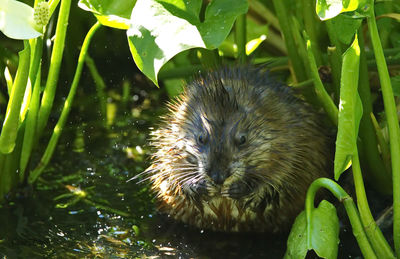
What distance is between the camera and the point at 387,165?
2289mm

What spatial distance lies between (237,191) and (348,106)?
1.94ft

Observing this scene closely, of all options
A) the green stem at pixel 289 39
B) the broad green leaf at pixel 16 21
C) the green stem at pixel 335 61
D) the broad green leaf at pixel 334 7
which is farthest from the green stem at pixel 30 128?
the broad green leaf at pixel 334 7

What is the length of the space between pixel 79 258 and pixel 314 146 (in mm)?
816

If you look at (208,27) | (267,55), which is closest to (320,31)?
(267,55)

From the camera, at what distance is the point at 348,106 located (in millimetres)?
1671

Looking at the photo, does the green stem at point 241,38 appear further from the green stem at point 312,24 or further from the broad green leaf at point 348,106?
the broad green leaf at point 348,106

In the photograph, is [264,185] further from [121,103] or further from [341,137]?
[121,103]

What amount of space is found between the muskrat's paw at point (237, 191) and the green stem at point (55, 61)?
71cm

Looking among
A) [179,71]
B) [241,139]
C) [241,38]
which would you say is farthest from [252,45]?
[241,139]

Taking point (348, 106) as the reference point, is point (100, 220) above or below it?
below

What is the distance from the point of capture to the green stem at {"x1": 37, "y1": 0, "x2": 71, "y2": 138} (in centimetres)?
225

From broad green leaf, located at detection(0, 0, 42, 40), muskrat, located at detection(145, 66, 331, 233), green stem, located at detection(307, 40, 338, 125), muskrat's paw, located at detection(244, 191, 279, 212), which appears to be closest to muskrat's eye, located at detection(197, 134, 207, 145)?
muskrat, located at detection(145, 66, 331, 233)

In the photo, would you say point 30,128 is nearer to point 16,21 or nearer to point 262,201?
point 16,21

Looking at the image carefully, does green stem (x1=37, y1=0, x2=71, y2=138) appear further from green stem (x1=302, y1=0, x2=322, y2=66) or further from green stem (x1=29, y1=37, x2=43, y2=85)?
green stem (x1=302, y1=0, x2=322, y2=66)
